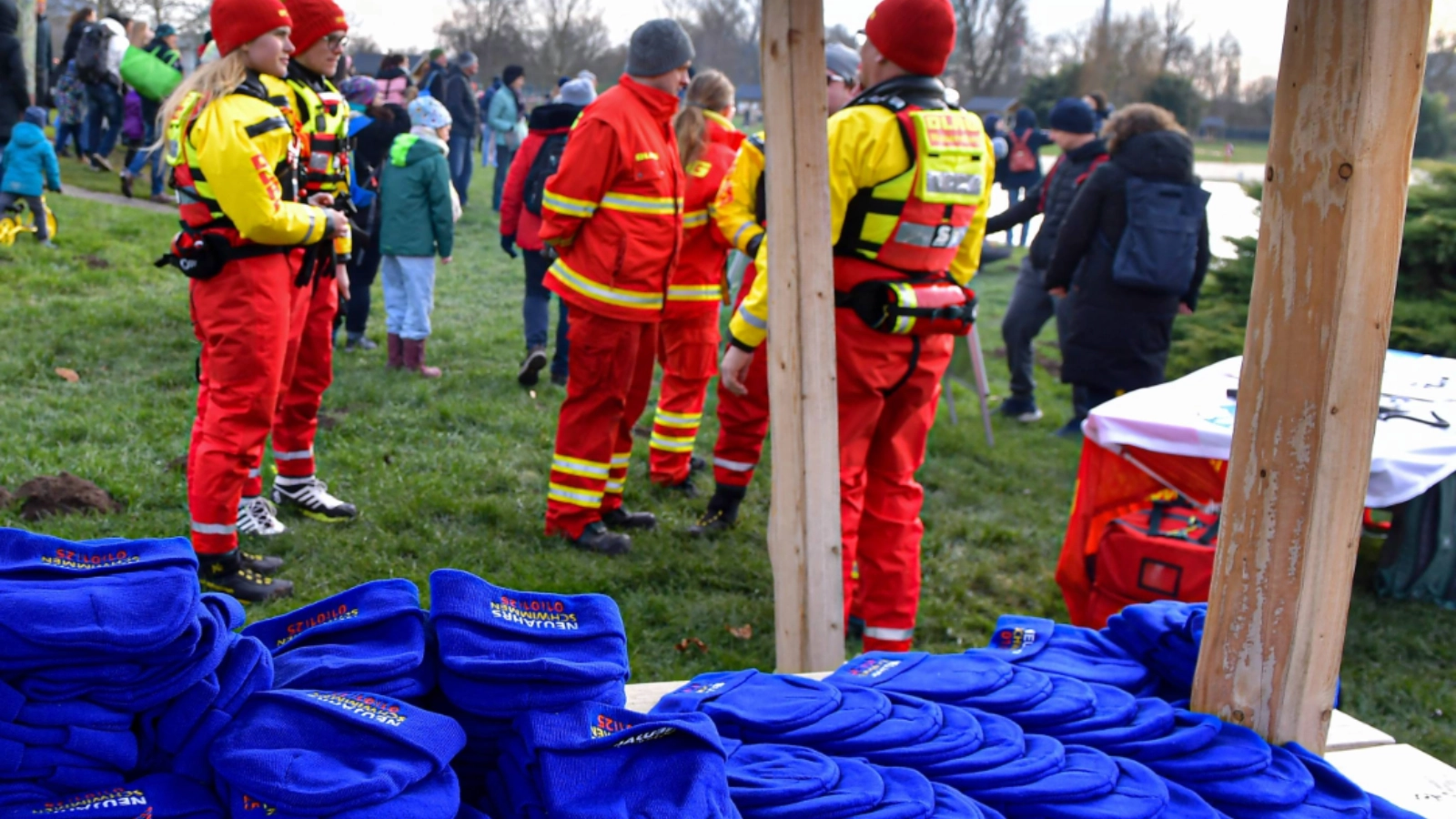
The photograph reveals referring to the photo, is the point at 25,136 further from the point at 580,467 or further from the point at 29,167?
the point at 580,467

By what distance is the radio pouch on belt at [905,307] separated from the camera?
404 cm

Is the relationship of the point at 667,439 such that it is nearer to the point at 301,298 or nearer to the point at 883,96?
the point at 301,298

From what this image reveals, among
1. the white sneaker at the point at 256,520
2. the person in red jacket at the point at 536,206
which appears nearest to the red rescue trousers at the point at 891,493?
the white sneaker at the point at 256,520

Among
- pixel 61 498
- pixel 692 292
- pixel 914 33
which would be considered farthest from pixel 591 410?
pixel 61 498

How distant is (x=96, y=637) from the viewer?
1500 mm

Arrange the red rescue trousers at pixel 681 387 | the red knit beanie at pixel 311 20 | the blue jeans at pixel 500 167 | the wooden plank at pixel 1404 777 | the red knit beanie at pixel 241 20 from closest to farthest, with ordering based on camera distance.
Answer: the wooden plank at pixel 1404 777
the red knit beanie at pixel 241 20
the red knit beanie at pixel 311 20
the red rescue trousers at pixel 681 387
the blue jeans at pixel 500 167

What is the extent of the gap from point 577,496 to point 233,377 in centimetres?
165

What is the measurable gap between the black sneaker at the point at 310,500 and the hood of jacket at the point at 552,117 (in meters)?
3.03

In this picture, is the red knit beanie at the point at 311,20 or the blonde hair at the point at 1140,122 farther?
the blonde hair at the point at 1140,122

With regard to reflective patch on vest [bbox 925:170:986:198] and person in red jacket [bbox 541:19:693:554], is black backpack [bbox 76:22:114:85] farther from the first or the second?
reflective patch on vest [bbox 925:170:986:198]

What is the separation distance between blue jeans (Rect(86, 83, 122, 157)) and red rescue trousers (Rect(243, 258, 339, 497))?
466 inches

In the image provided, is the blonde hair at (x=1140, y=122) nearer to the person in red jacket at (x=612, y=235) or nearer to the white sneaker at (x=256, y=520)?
the person in red jacket at (x=612, y=235)

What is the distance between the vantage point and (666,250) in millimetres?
5250

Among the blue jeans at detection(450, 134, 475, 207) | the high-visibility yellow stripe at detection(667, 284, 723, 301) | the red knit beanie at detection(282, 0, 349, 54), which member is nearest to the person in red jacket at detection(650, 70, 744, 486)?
the high-visibility yellow stripe at detection(667, 284, 723, 301)
